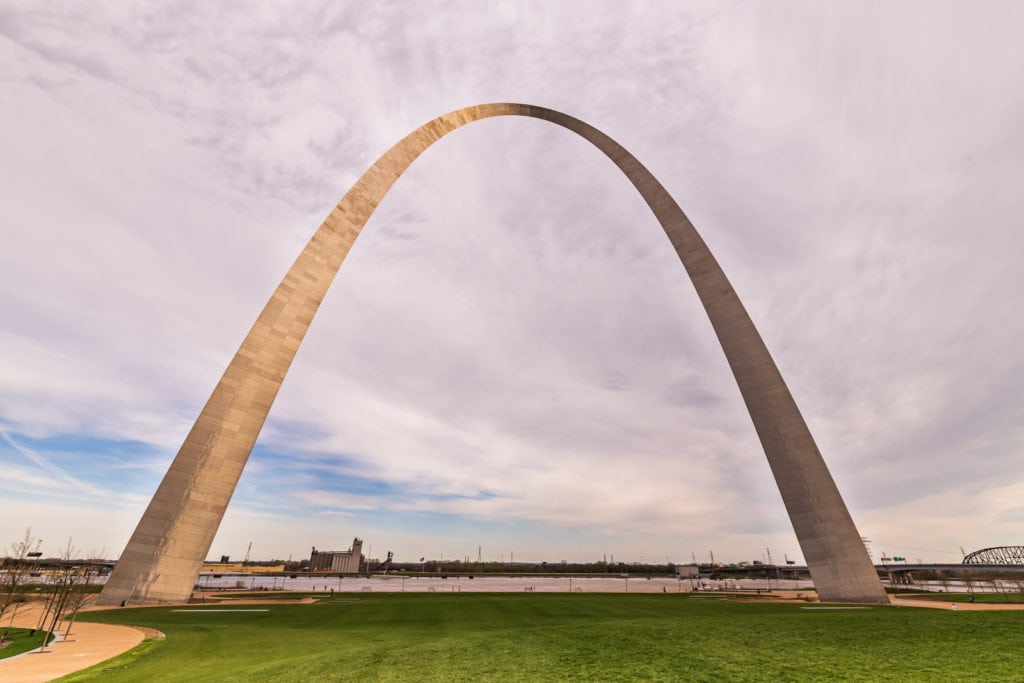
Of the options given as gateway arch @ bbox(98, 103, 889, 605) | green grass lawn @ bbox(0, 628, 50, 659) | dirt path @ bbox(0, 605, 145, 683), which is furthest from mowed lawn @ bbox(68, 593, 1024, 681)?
gateway arch @ bbox(98, 103, 889, 605)

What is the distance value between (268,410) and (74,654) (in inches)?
573

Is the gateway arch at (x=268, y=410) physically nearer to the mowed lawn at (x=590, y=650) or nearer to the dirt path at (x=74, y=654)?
the mowed lawn at (x=590, y=650)

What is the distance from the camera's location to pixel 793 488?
2609 cm

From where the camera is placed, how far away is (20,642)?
45.3 ft

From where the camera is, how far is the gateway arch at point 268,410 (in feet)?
72.6

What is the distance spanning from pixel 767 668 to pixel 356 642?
1097cm

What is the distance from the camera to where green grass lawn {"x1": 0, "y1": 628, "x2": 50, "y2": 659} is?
12.6 meters

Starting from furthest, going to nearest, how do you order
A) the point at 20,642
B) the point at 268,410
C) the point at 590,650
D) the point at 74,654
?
the point at 268,410, the point at 20,642, the point at 74,654, the point at 590,650

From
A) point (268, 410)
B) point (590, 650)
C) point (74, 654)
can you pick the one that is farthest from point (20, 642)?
point (590, 650)

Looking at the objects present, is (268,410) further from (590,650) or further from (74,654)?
(590,650)

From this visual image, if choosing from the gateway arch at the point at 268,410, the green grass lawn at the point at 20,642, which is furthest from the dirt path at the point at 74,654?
the gateway arch at the point at 268,410

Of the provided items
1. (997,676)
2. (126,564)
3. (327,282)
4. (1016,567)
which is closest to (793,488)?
(997,676)

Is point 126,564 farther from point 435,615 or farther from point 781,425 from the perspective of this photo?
point 781,425

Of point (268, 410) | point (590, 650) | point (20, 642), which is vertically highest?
point (268, 410)
